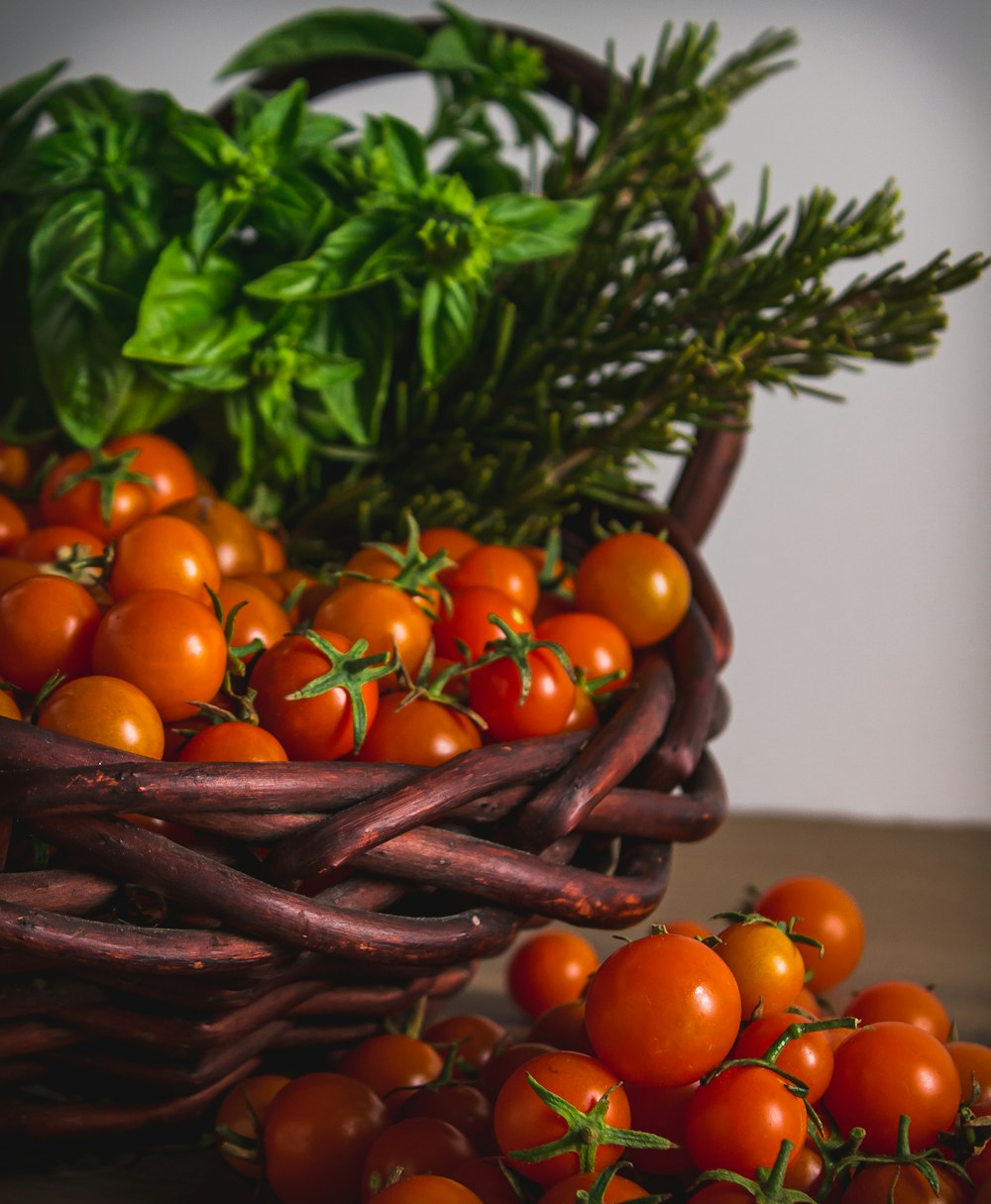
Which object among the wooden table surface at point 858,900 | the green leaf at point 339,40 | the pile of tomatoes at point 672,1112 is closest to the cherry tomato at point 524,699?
the pile of tomatoes at point 672,1112

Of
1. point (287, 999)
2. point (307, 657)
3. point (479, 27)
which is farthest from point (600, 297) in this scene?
point (287, 999)

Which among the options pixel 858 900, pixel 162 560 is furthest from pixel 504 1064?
pixel 858 900

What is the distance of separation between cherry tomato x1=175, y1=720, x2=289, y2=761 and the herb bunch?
0.21m

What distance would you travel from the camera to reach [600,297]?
0.67 meters

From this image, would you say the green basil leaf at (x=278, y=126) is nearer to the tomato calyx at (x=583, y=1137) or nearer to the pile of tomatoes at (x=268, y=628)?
the pile of tomatoes at (x=268, y=628)

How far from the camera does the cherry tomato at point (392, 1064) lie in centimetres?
50

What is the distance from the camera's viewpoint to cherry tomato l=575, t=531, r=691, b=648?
1.90 feet

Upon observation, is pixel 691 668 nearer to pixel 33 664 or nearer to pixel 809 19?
pixel 33 664

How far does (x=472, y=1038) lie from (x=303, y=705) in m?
0.19

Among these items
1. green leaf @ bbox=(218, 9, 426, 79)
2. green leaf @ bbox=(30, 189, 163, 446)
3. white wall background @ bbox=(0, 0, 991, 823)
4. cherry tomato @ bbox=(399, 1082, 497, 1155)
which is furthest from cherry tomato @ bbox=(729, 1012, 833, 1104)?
white wall background @ bbox=(0, 0, 991, 823)

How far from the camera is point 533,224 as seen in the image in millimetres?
622

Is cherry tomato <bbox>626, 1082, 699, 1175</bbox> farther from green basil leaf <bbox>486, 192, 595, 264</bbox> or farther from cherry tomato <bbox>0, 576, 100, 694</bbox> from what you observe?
green basil leaf <bbox>486, 192, 595, 264</bbox>

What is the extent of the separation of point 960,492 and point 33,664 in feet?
3.78

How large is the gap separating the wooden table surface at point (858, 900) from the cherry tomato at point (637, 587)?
9.8 inches
